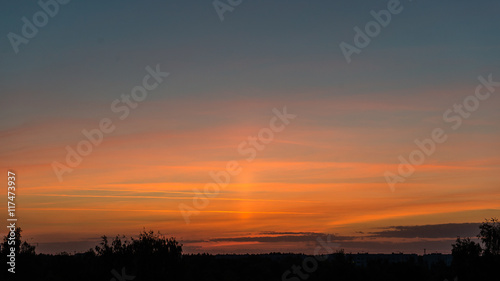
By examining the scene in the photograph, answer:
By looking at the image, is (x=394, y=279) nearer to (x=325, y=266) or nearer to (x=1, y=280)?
(x=325, y=266)

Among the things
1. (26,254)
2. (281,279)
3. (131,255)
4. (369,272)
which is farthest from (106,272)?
(281,279)

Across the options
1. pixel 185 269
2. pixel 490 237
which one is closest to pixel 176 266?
pixel 185 269

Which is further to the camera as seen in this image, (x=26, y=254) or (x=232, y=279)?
(x=232, y=279)

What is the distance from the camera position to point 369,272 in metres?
89.4

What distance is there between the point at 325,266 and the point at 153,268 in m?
40.4

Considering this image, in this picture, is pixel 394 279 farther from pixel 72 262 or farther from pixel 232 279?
pixel 72 262

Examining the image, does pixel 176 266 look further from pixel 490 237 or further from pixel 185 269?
pixel 490 237

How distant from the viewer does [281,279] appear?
134 metres

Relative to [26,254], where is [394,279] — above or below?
below

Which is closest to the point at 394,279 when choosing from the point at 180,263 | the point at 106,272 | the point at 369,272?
the point at 369,272

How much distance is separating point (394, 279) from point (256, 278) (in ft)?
195

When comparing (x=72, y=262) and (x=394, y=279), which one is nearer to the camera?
(x=394, y=279)

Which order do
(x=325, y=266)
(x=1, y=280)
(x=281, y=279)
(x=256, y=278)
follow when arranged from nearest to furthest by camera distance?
(x=1, y=280)
(x=325, y=266)
(x=281, y=279)
(x=256, y=278)

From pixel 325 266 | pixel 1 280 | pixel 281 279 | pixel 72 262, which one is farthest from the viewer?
pixel 281 279
